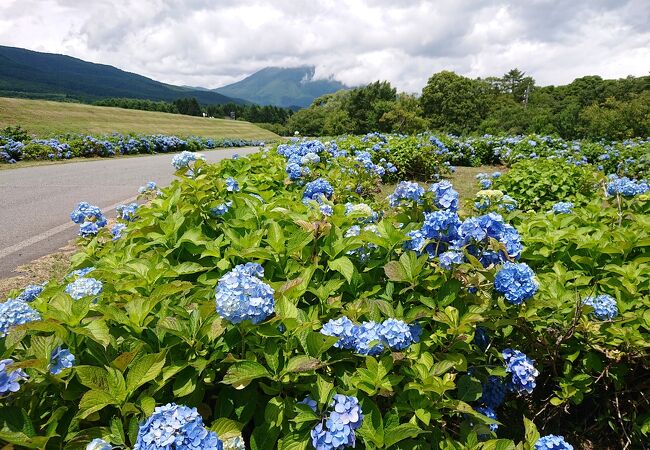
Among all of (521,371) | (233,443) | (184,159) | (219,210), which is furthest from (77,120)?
(521,371)

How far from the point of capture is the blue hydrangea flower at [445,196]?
6.47 ft

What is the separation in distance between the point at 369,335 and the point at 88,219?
8.06 ft

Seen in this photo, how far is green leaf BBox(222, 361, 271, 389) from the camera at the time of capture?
1.33 metres

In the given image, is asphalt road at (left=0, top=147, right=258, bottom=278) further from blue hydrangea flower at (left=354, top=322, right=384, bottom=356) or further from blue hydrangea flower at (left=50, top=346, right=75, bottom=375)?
blue hydrangea flower at (left=354, top=322, right=384, bottom=356)

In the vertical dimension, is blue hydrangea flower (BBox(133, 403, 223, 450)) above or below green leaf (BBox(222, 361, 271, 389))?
above

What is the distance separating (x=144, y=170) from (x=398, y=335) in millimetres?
12029

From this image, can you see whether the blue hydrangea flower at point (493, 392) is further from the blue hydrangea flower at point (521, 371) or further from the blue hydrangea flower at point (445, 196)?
the blue hydrangea flower at point (445, 196)

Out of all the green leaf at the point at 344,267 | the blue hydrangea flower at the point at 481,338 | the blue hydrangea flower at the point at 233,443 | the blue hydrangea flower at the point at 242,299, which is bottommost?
the blue hydrangea flower at the point at 481,338

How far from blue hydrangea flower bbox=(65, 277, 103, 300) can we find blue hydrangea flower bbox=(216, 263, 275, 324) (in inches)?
28.0

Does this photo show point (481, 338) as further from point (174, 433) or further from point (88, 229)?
point (88, 229)

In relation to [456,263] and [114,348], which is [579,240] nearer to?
[456,263]

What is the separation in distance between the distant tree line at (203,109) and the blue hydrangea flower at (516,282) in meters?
72.5

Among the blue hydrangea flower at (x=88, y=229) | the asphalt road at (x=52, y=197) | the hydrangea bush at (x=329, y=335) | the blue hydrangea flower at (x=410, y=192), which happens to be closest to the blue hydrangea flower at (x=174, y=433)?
the hydrangea bush at (x=329, y=335)

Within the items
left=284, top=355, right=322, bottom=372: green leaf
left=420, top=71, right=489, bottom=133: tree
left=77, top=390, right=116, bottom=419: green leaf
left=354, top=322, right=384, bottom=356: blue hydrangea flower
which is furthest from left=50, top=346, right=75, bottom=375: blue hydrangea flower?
left=420, top=71, right=489, bottom=133: tree
